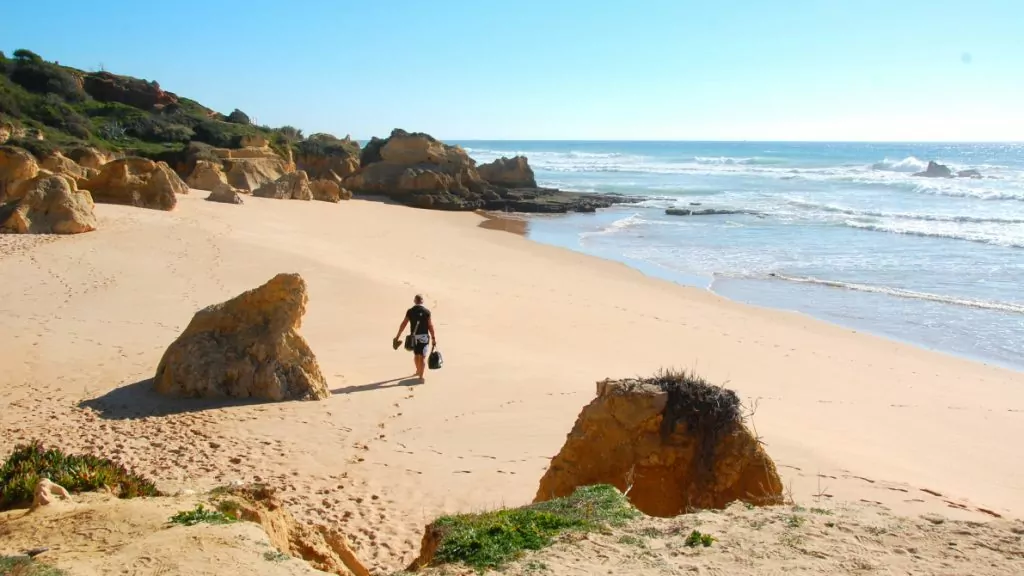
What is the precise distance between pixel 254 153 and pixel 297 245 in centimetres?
1617

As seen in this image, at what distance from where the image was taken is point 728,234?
29281 millimetres

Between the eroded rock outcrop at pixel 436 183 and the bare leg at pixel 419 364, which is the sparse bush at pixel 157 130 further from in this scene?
the bare leg at pixel 419 364

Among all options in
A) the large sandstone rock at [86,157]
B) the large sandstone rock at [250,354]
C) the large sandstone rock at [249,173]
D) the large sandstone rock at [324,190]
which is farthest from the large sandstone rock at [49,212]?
the large sandstone rock at [324,190]

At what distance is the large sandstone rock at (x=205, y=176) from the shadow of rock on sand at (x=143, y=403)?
21.2m

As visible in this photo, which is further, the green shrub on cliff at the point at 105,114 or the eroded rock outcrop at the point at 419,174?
the eroded rock outcrop at the point at 419,174

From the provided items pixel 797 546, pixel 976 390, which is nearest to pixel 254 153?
pixel 976 390

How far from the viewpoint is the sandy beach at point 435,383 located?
7047 millimetres

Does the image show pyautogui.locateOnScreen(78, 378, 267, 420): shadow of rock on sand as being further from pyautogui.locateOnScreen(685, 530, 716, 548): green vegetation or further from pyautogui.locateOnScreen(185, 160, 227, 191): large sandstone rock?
pyautogui.locateOnScreen(185, 160, 227, 191): large sandstone rock

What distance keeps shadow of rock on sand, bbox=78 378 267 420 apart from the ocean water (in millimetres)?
12079

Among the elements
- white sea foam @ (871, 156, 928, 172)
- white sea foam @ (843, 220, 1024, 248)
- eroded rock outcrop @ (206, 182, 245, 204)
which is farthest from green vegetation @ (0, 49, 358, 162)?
white sea foam @ (871, 156, 928, 172)

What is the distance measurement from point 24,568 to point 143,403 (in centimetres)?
505

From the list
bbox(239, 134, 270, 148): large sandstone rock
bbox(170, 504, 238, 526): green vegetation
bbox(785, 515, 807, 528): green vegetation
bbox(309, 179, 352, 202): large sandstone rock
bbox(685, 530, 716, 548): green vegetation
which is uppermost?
bbox(239, 134, 270, 148): large sandstone rock

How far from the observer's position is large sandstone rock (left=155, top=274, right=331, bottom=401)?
8.93m

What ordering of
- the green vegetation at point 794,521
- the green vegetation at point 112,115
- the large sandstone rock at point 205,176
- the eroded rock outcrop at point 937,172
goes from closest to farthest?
the green vegetation at point 794,521, the large sandstone rock at point 205,176, the green vegetation at point 112,115, the eroded rock outcrop at point 937,172
